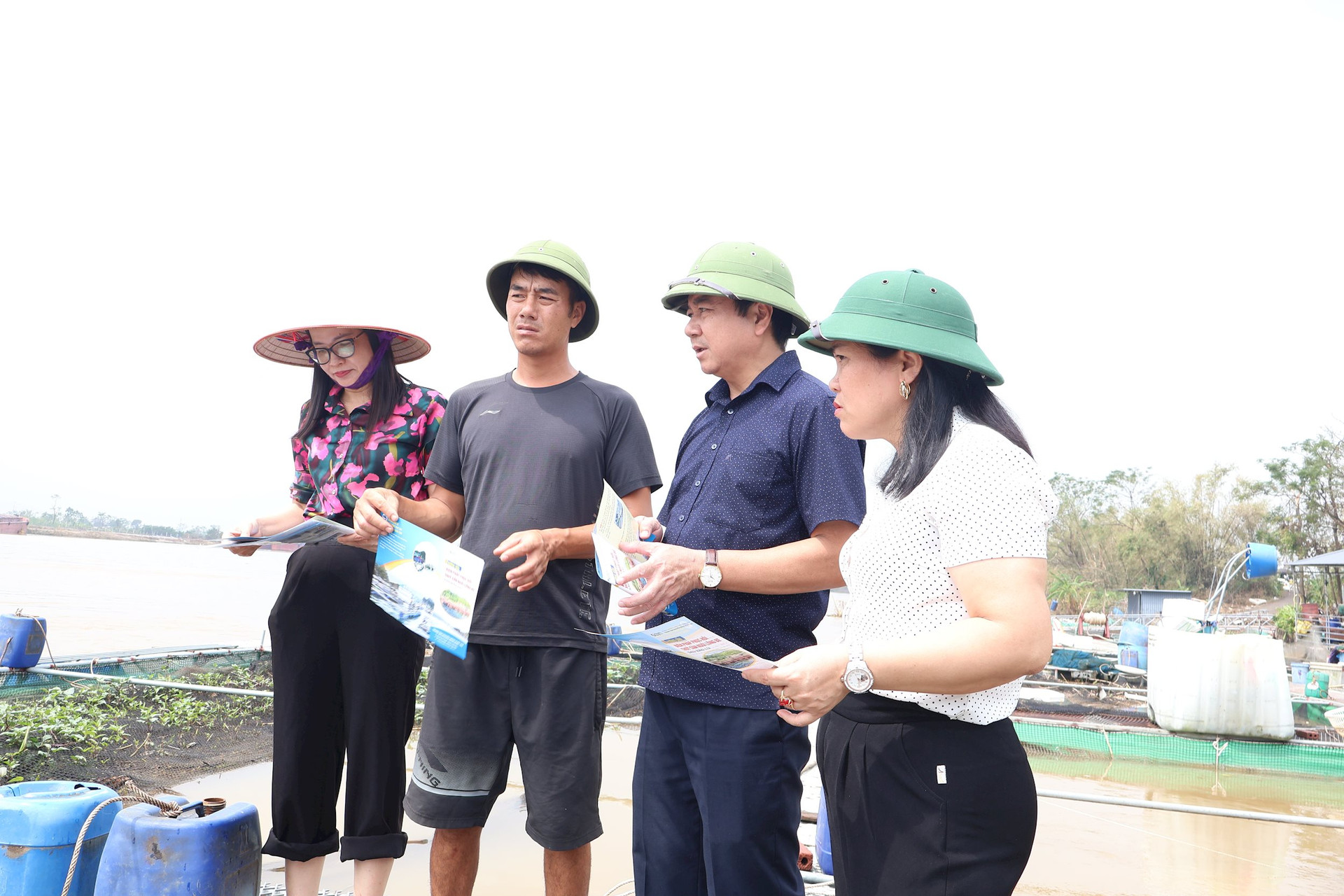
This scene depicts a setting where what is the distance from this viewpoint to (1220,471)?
46281 millimetres

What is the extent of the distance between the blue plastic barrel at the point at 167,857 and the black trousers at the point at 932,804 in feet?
5.26

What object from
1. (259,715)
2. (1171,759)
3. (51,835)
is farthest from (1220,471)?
(51,835)

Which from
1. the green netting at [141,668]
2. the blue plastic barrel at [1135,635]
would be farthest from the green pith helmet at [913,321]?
the blue plastic barrel at [1135,635]

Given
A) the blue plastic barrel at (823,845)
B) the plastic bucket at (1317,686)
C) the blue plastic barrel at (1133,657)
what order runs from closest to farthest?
the blue plastic barrel at (823,845), the plastic bucket at (1317,686), the blue plastic barrel at (1133,657)

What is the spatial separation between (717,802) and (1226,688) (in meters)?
12.5

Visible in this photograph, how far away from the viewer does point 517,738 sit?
2334 mm

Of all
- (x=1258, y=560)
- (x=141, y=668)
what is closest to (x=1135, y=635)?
(x=1258, y=560)

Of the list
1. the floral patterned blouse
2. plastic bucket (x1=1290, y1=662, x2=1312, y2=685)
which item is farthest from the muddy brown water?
plastic bucket (x1=1290, y1=662, x2=1312, y2=685)

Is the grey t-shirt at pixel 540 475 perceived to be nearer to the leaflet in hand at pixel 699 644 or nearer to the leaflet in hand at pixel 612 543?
the leaflet in hand at pixel 612 543

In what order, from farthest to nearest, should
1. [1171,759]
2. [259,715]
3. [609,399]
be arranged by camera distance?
1. [1171,759]
2. [259,715]
3. [609,399]

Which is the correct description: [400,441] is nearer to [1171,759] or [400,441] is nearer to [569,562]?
[569,562]

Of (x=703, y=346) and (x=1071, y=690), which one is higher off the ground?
(x=703, y=346)

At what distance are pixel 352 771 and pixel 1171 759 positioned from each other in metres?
11.4

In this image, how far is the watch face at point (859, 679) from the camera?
4.09 ft
